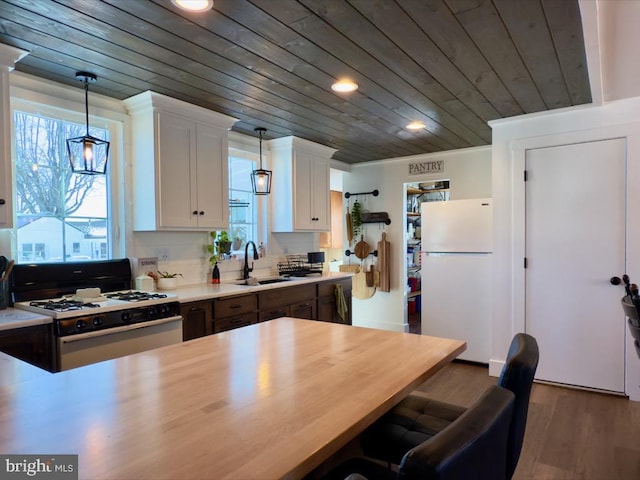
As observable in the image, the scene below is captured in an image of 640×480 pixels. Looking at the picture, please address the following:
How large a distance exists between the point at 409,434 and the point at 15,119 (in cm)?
293

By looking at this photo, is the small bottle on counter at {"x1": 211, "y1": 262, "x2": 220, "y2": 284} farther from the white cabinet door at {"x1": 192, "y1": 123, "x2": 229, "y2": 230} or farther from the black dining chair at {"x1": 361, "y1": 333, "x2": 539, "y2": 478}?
the black dining chair at {"x1": 361, "y1": 333, "x2": 539, "y2": 478}

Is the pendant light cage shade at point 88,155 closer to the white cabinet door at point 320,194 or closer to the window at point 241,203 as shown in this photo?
the window at point 241,203

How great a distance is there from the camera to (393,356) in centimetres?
147

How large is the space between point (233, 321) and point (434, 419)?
1.91 m

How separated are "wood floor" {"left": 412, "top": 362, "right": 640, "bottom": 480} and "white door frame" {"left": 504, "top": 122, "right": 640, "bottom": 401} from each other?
0.30 m

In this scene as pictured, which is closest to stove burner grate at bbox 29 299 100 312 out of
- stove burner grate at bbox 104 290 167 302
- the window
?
stove burner grate at bbox 104 290 167 302

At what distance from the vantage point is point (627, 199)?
3.13 meters

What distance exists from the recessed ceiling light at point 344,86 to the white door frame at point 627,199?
172cm

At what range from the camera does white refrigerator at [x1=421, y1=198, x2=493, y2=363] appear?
3990 millimetres

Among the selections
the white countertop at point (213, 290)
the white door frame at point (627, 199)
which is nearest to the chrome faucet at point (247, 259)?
the white countertop at point (213, 290)

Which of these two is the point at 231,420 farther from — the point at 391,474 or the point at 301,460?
the point at 391,474

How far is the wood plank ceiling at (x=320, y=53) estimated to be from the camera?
1.84 m

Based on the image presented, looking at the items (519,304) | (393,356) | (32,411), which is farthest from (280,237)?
(32,411)

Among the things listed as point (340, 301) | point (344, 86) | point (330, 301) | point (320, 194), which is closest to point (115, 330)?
point (344, 86)
